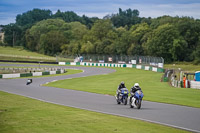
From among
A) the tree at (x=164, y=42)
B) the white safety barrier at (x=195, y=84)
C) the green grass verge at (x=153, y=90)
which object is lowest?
the green grass verge at (x=153, y=90)

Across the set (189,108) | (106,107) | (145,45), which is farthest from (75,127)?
(145,45)

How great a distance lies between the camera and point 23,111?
1652 centimetres

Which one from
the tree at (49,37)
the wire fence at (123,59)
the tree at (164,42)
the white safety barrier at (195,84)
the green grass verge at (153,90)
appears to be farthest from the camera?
the tree at (49,37)

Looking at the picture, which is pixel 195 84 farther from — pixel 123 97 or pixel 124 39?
pixel 124 39

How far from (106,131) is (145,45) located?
89.8m

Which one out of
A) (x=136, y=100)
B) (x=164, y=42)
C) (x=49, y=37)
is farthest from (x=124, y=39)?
(x=136, y=100)

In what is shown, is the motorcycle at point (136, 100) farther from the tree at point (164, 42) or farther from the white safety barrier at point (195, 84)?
the tree at point (164, 42)

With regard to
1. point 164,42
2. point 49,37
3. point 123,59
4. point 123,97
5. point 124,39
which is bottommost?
point 123,97

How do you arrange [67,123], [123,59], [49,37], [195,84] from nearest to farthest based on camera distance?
[67,123]
[195,84]
[123,59]
[49,37]

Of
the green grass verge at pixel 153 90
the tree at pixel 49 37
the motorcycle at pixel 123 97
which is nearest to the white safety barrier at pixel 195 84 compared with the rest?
the green grass verge at pixel 153 90

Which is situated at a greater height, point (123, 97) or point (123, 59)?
point (123, 59)

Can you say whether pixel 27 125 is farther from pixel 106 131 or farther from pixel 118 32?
pixel 118 32

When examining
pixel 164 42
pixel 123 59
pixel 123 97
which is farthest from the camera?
pixel 164 42

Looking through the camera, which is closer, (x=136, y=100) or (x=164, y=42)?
(x=136, y=100)
